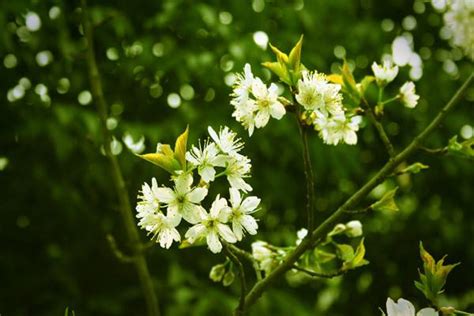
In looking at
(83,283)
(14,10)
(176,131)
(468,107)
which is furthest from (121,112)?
(468,107)

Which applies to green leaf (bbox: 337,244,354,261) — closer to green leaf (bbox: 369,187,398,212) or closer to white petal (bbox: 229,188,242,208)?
green leaf (bbox: 369,187,398,212)

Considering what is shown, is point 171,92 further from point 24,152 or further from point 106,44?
point 24,152

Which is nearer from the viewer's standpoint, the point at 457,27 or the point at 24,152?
the point at 457,27

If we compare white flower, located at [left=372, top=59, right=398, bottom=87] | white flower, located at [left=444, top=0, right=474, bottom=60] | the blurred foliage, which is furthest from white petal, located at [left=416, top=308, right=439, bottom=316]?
the blurred foliage

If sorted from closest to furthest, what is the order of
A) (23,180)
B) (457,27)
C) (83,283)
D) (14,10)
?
(457,27) → (14,10) → (23,180) → (83,283)

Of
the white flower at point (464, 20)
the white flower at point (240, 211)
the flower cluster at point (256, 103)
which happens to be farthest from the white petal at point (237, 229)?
the white flower at point (464, 20)

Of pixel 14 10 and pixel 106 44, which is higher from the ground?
pixel 14 10

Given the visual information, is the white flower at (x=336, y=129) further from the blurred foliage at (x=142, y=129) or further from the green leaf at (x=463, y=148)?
the blurred foliage at (x=142, y=129)
